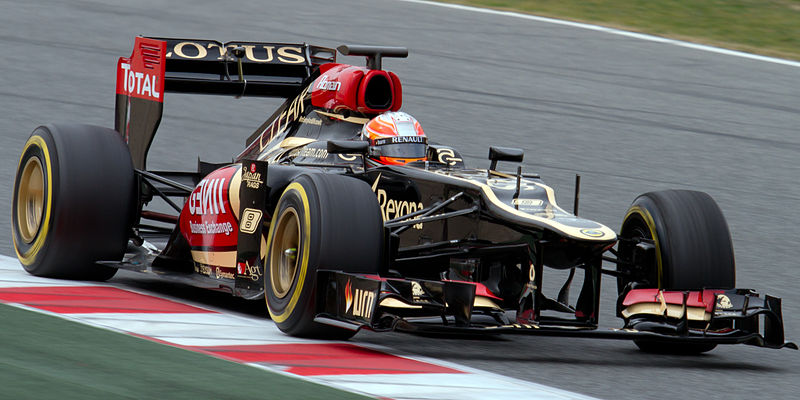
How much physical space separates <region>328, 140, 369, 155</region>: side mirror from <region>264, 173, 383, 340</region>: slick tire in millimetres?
626

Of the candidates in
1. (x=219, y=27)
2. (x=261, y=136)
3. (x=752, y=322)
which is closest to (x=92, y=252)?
(x=261, y=136)

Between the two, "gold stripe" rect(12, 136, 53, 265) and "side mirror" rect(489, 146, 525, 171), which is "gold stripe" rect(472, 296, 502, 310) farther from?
"gold stripe" rect(12, 136, 53, 265)

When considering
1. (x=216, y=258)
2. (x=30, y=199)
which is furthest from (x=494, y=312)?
(x=30, y=199)

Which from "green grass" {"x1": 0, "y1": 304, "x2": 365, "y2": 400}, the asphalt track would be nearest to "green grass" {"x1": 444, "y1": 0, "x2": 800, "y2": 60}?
the asphalt track

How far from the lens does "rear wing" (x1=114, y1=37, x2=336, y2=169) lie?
9.53 m

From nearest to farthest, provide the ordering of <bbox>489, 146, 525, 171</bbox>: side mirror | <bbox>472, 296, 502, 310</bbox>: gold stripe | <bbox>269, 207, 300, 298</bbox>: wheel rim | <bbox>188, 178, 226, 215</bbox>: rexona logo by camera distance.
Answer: <bbox>472, 296, 502, 310</bbox>: gold stripe
<bbox>269, 207, 300, 298</bbox>: wheel rim
<bbox>188, 178, 226, 215</bbox>: rexona logo
<bbox>489, 146, 525, 171</bbox>: side mirror

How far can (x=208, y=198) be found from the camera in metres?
8.34

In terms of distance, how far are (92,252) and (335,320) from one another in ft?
8.01

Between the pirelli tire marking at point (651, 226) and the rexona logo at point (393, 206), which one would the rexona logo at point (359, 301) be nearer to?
the rexona logo at point (393, 206)

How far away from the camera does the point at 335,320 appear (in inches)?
263

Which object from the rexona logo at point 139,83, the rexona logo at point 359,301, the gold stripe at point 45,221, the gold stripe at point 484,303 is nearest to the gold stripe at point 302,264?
the rexona logo at point 359,301

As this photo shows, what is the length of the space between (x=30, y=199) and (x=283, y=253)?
2.55 m

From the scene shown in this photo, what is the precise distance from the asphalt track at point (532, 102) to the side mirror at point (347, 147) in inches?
44.7

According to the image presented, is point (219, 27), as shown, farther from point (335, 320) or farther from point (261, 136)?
point (335, 320)
